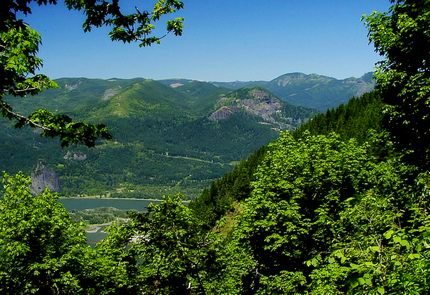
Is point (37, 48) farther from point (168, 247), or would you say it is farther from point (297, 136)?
point (297, 136)

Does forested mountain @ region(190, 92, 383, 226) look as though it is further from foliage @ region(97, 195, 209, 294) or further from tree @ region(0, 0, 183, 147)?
tree @ region(0, 0, 183, 147)

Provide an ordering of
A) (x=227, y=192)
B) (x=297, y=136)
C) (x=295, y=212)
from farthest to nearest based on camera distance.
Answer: (x=227, y=192) → (x=297, y=136) → (x=295, y=212)

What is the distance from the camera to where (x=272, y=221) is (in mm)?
30188

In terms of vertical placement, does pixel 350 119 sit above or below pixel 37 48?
below

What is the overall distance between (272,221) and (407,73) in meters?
14.5

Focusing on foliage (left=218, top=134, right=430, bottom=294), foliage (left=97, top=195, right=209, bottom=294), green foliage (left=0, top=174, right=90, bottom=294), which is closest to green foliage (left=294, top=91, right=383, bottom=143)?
foliage (left=218, top=134, right=430, bottom=294)

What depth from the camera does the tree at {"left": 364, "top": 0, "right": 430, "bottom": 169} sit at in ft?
62.0

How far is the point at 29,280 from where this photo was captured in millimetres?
29031

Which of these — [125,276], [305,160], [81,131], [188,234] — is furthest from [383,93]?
[125,276]

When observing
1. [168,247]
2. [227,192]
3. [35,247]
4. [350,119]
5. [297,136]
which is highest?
[350,119]

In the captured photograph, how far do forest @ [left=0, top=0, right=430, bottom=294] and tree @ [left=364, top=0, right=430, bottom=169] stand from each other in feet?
0.20

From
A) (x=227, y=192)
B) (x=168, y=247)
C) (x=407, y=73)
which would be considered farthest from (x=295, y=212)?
(x=227, y=192)

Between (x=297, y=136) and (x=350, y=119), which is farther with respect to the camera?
(x=297, y=136)

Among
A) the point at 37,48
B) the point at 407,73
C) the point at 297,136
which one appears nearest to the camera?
the point at 37,48
